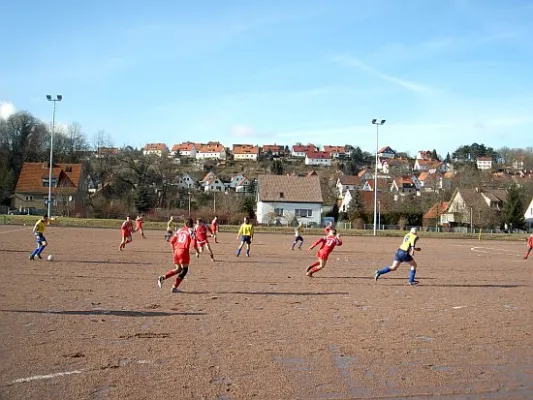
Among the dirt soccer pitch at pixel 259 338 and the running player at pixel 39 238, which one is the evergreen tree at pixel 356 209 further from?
the dirt soccer pitch at pixel 259 338

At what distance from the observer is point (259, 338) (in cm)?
850

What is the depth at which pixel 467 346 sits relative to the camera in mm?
8320

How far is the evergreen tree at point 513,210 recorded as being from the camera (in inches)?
2916

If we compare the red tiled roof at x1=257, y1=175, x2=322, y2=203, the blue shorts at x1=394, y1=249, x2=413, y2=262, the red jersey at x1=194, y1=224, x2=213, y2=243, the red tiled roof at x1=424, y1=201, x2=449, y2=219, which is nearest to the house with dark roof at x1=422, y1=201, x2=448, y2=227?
the red tiled roof at x1=424, y1=201, x2=449, y2=219

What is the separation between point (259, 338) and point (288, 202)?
64.7 metres

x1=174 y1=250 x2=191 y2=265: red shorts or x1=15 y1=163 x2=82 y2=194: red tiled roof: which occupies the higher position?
x1=15 y1=163 x2=82 y2=194: red tiled roof

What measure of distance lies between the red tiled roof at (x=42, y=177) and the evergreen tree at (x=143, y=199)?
829 centimetres

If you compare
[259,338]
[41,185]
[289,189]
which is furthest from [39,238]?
[41,185]

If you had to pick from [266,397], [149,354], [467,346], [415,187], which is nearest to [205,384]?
[266,397]

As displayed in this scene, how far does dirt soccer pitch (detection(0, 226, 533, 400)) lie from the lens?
630 centimetres

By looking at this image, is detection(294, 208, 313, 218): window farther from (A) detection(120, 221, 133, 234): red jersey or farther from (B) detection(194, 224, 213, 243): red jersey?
(B) detection(194, 224, 213, 243): red jersey

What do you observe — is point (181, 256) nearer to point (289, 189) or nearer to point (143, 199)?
point (289, 189)

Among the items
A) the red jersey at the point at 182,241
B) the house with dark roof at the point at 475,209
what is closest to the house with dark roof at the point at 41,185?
the house with dark roof at the point at 475,209

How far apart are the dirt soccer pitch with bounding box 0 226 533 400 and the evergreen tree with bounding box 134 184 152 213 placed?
60.1m
